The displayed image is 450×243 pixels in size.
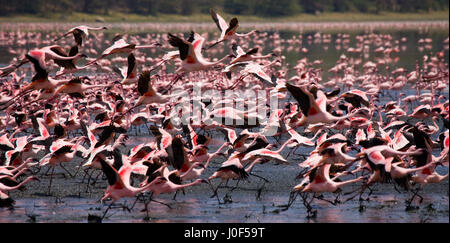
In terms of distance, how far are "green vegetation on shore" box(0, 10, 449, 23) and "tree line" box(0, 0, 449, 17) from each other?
1.99 feet

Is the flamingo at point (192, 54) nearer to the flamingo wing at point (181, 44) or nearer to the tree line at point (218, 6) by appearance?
the flamingo wing at point (181, 44)

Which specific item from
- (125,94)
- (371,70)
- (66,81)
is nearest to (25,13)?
(371,70)

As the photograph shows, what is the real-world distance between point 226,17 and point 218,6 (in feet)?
23.9

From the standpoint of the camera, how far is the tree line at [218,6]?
64.4 metres

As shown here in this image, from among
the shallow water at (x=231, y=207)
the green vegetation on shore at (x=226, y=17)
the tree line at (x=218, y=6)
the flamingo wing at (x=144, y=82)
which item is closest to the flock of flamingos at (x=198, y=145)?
the flamingo wing at (x=144, y=82)

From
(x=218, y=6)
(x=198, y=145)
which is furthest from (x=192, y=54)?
(x=218, y=6)

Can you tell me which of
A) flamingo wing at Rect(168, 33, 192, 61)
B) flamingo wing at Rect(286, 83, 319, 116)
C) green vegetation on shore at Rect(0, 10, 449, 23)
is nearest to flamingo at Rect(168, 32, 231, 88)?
flamingo wing at Rect(168, 33, 192, 61)

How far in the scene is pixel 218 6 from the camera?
69.3 meters

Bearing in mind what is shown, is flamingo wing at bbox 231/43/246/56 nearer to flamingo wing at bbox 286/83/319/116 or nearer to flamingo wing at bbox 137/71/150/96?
flamingo wing at bbox 137/71/150/96

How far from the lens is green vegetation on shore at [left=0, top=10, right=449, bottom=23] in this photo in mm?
62312

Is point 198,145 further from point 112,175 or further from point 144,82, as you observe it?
point 112,175

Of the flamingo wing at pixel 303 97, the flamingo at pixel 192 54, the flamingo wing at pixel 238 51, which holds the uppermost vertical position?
the flamingo at pixel 192 54

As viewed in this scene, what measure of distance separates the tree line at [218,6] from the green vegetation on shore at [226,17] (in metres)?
0.61

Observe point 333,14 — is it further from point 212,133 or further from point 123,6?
point 212,133
